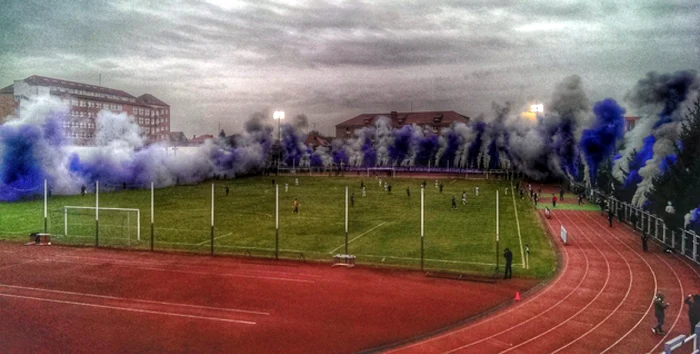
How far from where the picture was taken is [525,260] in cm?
2733

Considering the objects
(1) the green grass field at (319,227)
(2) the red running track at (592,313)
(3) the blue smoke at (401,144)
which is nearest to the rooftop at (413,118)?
(3) the blue smoke at (401,144)

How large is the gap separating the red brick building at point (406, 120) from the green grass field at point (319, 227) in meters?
78.8

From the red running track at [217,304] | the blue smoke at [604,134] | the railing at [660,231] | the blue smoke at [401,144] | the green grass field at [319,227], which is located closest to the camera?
the red running track at [217,304]

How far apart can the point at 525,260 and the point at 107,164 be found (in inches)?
2257

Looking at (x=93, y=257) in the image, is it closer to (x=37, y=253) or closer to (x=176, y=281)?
(x=37, y=253)

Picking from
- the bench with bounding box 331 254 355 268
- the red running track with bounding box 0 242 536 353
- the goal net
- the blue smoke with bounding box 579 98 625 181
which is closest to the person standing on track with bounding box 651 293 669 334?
the red running track with bounding box 0 242 536 353

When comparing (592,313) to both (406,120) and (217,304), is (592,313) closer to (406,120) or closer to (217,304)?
(217,304)

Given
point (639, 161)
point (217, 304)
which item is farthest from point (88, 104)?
point (639, 161)

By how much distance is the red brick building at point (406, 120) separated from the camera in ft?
458

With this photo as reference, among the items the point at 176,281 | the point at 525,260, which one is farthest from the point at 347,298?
the point at 525,260

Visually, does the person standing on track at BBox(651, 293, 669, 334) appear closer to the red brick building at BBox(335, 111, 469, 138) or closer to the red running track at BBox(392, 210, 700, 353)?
the red running track at BBox(392, 210, 700, 353)

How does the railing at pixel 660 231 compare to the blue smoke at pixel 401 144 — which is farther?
the blue smoke at pixel 401 144

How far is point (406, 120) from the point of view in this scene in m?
144

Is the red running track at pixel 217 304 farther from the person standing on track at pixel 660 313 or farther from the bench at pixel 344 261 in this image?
the person standing on track at pixel 660 313
